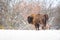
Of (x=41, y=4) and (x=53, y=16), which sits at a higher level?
(x=41, y=4)

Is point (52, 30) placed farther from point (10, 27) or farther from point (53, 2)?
point (10, 27)

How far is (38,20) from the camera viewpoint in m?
1.84

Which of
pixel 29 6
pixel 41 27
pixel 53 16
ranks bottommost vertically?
pixel 41 27

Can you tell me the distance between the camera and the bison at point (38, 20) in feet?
6.02

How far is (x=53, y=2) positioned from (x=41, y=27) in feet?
1.22
